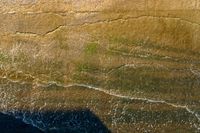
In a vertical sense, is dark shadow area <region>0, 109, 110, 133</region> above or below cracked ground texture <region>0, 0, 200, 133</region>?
below

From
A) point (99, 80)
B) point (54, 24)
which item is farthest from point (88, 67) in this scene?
point (54, 24)

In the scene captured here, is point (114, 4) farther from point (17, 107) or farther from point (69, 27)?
point (17, 107)

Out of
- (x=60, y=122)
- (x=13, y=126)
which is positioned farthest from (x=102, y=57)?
(x=13, y=126)

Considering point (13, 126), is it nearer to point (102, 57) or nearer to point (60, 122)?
point (60, 122)

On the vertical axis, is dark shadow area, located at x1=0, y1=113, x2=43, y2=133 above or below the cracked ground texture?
below

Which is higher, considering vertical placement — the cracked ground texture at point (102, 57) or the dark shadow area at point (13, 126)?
the cracked ground texture at point (102, 57)
